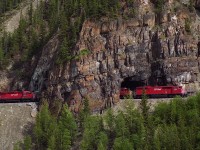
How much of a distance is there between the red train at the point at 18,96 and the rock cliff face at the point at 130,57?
446cm

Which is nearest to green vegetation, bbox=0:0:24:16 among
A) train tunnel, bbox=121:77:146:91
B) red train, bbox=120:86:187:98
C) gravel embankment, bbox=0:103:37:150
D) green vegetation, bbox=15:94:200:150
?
gravel embankment, bbox=0:103:37:150

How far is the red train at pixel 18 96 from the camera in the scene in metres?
94.4

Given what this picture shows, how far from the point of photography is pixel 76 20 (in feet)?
326

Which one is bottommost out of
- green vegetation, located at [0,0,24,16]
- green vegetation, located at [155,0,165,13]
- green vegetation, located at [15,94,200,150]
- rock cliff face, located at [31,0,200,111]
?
green vegetation, located at [15,94,200,150]

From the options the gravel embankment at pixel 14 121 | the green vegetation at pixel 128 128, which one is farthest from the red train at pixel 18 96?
the green vegetation at pixel 128 128

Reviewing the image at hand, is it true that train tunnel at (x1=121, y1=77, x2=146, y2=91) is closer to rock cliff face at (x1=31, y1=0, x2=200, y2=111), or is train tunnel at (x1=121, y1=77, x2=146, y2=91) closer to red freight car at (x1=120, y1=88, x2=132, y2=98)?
rock cliff face at (x1=31, y1=0, x2=200, y2=111)

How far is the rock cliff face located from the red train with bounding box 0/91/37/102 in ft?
14.6

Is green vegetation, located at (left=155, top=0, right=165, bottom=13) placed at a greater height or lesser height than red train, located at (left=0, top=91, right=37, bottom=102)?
greater

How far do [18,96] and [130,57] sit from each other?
82.2 ft

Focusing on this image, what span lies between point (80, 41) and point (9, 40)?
44.5 meters

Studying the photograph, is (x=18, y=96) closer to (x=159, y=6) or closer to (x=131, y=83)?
(x=131, y=83)

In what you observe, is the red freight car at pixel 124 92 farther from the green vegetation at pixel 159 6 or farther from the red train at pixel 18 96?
the red train at pixel 18 96

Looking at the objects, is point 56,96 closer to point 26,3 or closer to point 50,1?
point 50,1

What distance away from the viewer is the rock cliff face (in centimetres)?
8938
